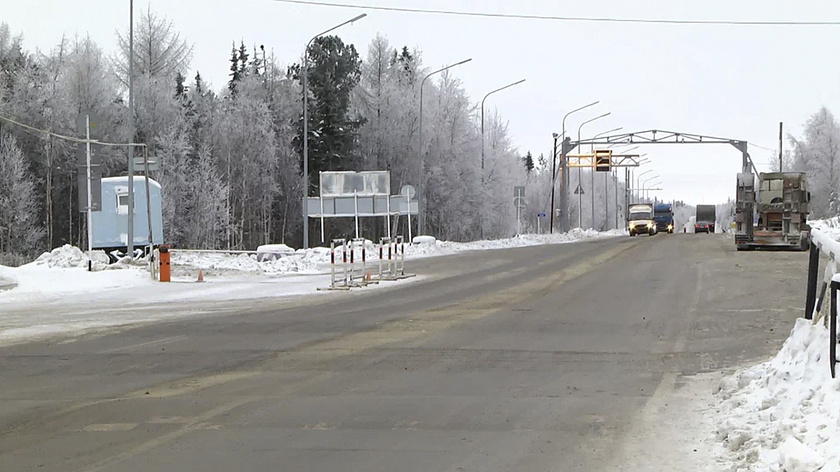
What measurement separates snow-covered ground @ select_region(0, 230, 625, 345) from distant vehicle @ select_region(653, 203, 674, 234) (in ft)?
233

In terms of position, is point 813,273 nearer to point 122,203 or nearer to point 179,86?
point 122,203

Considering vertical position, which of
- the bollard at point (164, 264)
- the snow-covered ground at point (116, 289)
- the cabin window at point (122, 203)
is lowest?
the snow-covered ground at point (116, 289)

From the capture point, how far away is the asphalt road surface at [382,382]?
6875 mm

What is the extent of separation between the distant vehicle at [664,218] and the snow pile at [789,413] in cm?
9336

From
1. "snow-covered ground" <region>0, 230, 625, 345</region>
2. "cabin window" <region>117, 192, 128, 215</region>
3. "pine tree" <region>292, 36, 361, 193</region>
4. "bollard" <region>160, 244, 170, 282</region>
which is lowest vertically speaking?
"snow-covered ground" <region>0, 230, 625, 345</region>

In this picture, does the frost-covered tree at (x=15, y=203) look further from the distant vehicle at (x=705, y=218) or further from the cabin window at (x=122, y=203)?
the distant vehicle at (x=705, y=218)

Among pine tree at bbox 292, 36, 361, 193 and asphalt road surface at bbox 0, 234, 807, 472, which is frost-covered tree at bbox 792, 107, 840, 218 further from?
asphalt road surface at bbox 0, 234, 807, 472

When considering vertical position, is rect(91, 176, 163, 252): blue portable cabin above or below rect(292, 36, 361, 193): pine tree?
below

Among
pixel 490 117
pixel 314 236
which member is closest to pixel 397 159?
pixel 314 236

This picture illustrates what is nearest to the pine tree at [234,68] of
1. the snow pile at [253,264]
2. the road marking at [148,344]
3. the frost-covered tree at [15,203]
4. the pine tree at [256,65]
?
the pine tree at [256,65]

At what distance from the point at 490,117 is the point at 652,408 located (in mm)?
98770

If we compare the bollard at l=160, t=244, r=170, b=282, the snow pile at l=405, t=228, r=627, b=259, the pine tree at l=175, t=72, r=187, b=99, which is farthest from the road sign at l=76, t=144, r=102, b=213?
the pine tree at l=175, t=72, r=187, b=99

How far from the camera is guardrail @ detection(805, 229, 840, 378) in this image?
21.7ft

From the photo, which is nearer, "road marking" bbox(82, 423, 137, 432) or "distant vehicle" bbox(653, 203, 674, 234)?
Result: "road marking" bbox(82, 423, 137, 432)
